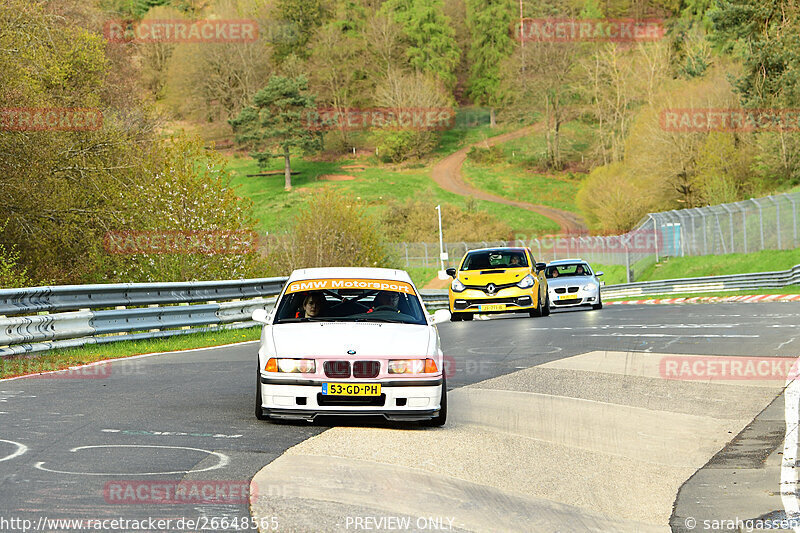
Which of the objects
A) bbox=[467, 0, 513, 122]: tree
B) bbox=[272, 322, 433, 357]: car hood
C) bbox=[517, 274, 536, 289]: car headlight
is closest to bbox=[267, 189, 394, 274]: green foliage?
bbox=[517, 274, 536, 289]: car headlight

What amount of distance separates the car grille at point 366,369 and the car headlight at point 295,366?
342 mm

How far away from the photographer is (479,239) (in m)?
93.2

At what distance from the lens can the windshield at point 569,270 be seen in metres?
31.6

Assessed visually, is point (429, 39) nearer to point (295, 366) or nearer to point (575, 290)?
point (575, 290)

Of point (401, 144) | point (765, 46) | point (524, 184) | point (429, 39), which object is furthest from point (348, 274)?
point (429, 39)

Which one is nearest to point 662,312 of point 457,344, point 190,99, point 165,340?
point 457,344

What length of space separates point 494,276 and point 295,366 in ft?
53.0

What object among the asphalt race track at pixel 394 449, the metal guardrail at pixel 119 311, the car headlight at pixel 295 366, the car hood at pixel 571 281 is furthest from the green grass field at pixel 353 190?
the car headlight at pixel 295 366

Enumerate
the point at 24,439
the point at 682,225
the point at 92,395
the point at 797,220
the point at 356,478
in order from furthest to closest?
1. the point at 682,225
2. the point at 797,220
3. the point at 92,395
4. the point at 24,439
5. the point at 356,478

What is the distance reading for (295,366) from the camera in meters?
9.01

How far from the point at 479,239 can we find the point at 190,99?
54.2 meters

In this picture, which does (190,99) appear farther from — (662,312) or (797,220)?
(662,312)

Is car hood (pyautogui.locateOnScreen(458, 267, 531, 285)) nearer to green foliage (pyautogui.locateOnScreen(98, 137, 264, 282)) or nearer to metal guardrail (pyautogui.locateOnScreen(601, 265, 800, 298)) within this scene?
green foliage (pyautogui.locateOnScreen(98, 137, 264, 282))

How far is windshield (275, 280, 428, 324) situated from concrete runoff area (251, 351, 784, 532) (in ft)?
3.66
